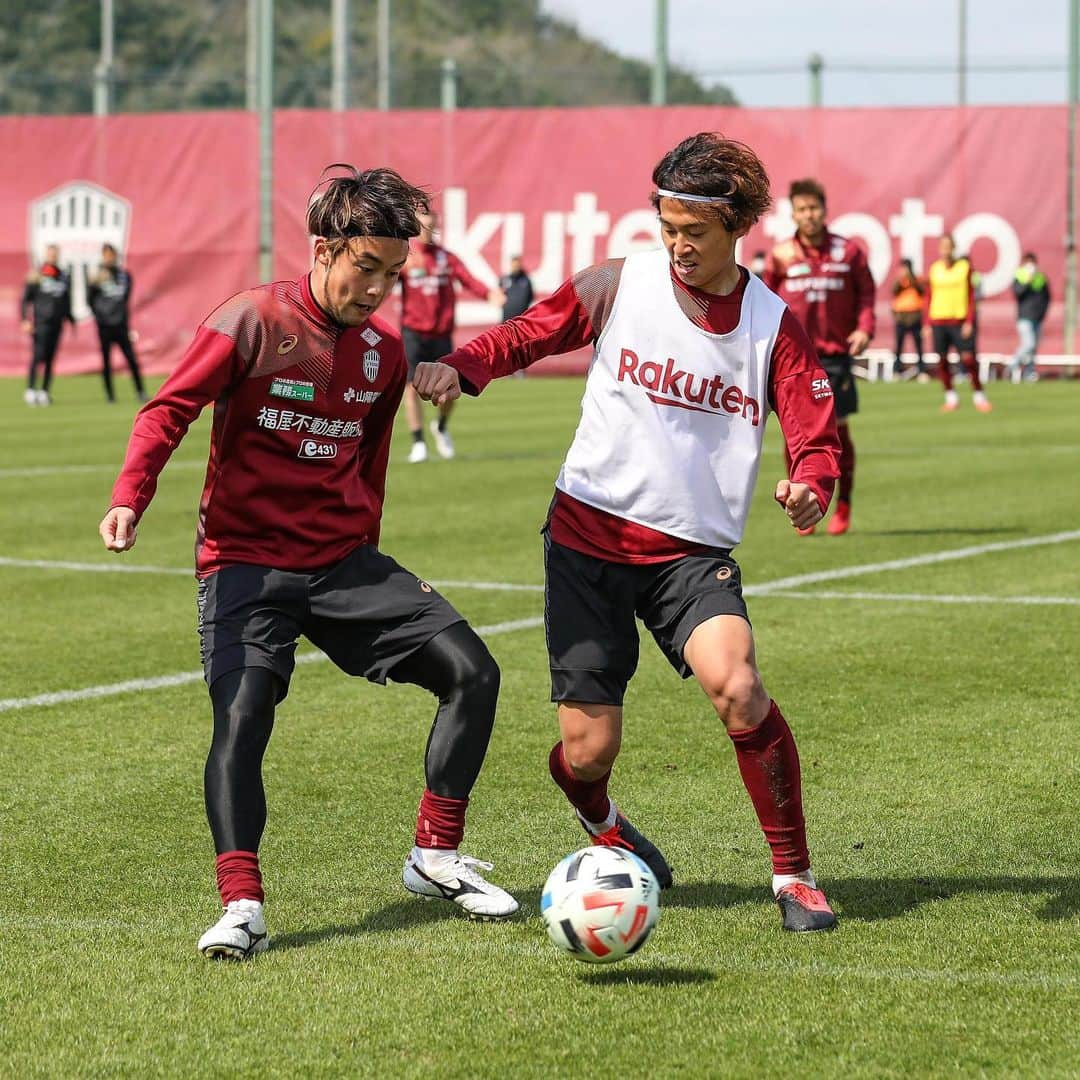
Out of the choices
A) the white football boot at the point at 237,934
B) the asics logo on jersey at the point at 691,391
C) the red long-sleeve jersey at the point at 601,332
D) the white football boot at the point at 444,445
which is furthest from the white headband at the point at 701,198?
the white football boot at the point at 444,445

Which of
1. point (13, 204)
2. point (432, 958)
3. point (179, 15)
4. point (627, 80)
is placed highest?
point (179, 15)

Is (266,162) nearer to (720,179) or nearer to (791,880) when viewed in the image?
(720,179)

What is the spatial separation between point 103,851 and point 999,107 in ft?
93.2

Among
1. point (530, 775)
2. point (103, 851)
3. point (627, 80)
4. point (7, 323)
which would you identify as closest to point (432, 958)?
point (103, 851)

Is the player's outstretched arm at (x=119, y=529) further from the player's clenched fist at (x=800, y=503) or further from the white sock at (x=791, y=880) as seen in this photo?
the white sock at (x=791, y=880)

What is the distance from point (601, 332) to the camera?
→ 15.8 feet

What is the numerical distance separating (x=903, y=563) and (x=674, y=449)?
6.24 m

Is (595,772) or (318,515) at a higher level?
(318,515)

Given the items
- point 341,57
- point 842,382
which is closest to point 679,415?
point 842,382

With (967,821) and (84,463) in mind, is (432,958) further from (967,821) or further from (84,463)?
(84,463)

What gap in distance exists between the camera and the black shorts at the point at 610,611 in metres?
4.68

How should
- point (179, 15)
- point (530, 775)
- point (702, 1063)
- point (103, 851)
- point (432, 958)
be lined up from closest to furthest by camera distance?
point (702, 1063)
point (432, 958)
point (103, 851)
point (530, 775)
point (179, 15)

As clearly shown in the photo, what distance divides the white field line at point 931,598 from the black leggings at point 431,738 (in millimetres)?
4940

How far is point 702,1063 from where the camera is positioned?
3.64m
